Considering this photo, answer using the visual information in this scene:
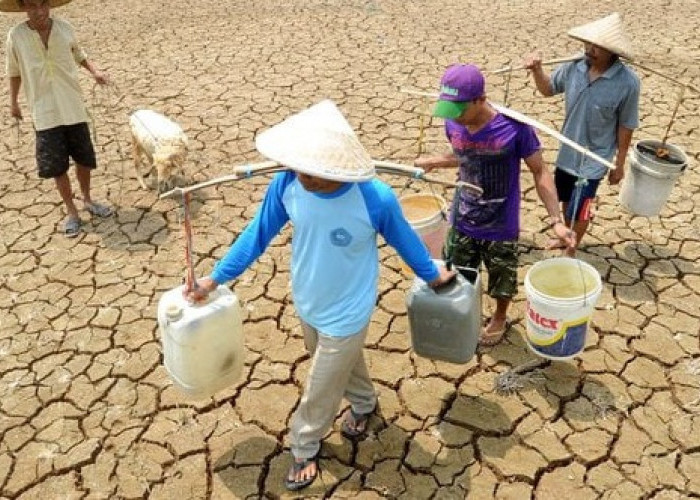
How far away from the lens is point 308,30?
916 cm

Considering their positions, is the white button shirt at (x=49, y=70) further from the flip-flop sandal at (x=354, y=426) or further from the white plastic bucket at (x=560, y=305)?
the white plastic bucket at (x=560, y=305)

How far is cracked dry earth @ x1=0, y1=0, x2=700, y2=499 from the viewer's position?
3.15m

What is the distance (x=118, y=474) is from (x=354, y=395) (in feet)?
4.16

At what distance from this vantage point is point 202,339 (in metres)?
2.82

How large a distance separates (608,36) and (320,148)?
206 centimetres

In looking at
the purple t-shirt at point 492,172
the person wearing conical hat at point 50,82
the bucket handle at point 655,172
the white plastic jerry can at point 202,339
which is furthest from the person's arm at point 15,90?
the bucket handle at point 655,172

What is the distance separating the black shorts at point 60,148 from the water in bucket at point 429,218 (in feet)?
Result: 8.22

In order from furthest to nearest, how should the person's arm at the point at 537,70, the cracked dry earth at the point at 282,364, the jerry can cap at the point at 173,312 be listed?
the person's arm at the point at 537,70 → the cracked dry earth at the point at 282,364 → the jerry can cap at the point at 173,312

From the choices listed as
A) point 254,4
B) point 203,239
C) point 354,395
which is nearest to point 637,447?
point 354,395

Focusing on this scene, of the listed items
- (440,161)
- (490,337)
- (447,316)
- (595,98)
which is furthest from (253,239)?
(595,98)

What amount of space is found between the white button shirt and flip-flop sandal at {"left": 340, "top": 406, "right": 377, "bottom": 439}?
2.96 m

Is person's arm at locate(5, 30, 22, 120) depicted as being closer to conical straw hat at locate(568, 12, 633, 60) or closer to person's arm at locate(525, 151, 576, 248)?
person's arm at locate(525, 151, 576, 248)

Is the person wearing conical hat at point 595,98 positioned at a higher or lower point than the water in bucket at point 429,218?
higher

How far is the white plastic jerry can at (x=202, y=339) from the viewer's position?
2.76 m
